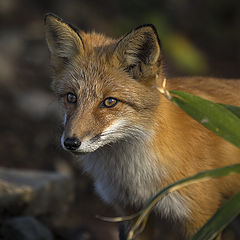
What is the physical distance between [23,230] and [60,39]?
5.67 ft

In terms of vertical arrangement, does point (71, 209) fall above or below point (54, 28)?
below

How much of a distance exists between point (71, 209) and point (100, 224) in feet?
1.76

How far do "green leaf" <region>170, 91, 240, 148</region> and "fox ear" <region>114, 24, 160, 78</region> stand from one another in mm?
781

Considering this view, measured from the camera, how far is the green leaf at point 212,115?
2.74 m

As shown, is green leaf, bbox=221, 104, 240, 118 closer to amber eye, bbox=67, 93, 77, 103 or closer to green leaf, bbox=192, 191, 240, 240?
green leaf, bbox=192, 191, 240, 240

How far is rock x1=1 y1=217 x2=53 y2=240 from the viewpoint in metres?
4.07

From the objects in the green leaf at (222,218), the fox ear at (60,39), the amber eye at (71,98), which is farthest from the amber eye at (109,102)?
the green leaf at (222,218)

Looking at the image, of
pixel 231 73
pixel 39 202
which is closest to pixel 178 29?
pixel 231 73

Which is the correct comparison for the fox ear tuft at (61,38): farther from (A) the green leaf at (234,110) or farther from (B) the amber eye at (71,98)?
(A) the green leaf at (234,110)

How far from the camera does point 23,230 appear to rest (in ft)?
13.4

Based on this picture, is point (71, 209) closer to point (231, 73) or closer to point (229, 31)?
point (231, 73)

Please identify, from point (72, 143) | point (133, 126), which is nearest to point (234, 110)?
point (133, 126)

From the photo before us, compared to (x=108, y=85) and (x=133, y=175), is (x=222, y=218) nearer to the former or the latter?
(x=133, y=175)

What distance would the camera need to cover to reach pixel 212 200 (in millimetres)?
3727
